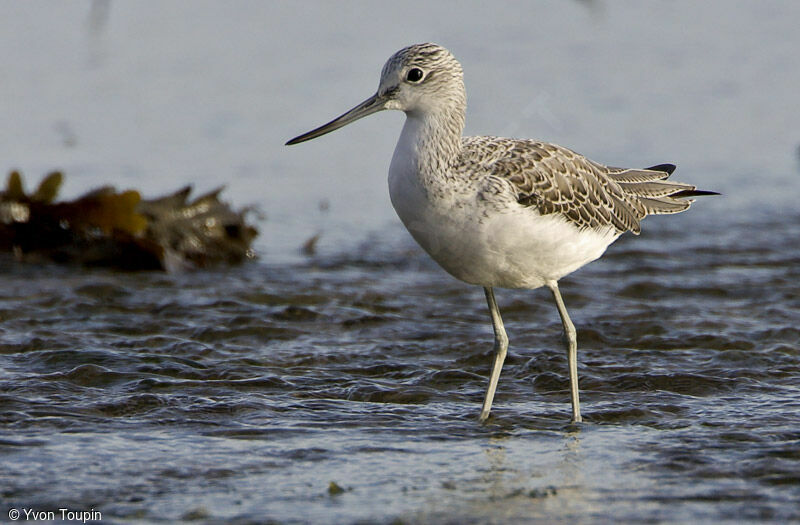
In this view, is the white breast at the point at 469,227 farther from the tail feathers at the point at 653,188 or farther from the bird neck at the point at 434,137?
the tail feathers at the point at 653,188

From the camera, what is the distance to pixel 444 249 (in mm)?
6816

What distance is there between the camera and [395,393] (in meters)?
7.91

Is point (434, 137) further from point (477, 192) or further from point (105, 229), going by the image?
point (105, 229)

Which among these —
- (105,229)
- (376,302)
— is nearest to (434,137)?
(376,302)

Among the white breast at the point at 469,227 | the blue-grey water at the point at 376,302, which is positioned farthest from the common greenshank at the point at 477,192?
the blue-grey water at the point at 376,302

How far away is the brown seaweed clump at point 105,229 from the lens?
36.2 ft

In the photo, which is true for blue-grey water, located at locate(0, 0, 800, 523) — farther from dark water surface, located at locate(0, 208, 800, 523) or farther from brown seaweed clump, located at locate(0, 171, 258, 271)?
brown seaweed clump, located at locate(0, 171, 258, 271)

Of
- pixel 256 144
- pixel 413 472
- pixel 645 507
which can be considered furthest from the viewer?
pixel 256 144

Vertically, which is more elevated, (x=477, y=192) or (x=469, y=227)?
(x=477, y=192)

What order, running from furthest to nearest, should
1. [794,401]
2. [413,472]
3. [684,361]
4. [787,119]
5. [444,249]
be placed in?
[787,119] → [684,361] → [794,401] → [444,249] → [413,472]

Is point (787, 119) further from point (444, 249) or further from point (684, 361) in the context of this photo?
point (444, 249)

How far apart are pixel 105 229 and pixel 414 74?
16.4ft

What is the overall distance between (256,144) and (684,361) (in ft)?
25.0

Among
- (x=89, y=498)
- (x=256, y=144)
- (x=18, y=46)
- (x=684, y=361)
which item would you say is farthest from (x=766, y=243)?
(x=18, y=46)
